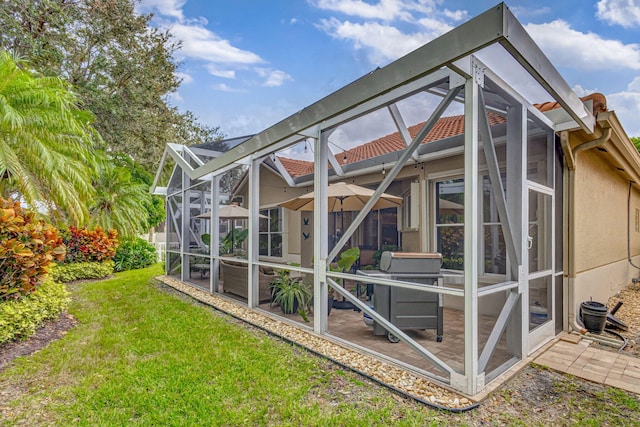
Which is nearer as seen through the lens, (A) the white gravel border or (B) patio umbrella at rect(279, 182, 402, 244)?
(A) the white gravel border

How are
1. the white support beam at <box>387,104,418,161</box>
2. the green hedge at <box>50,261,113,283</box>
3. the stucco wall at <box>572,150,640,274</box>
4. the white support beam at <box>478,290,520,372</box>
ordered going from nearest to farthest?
the white support beam at <box>478,290,520,372</box>
the stucco wall at <box>572,150,640,274</box>
the white support beam at <box>387,104,418,161</box>
the green hedge at <box>50,261,113,283</box>

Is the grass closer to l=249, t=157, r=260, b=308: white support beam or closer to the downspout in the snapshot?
l=249, t=157, r=260, b=308: white support beam

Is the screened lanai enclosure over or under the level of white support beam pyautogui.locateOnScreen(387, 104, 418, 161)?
under

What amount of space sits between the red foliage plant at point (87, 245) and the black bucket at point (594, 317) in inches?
513

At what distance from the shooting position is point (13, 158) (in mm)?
7570

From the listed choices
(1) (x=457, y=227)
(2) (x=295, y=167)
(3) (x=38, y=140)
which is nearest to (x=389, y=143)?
(1) (x=457, y=227)

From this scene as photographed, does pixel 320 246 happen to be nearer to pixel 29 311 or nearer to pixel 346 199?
pixel 346 199

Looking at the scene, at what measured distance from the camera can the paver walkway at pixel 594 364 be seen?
367cm

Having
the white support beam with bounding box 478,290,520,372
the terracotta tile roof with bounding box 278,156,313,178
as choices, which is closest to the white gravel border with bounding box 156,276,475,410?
the white support beam with bounding box 478,290,520,372

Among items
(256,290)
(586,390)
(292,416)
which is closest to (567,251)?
(586,390)

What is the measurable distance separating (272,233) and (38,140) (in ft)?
20.8

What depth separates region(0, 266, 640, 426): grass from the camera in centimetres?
301

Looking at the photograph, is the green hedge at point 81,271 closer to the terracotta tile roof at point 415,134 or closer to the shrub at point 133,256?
the shrub at point 133,256

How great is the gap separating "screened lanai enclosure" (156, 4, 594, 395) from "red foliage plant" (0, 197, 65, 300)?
10.6 feet
